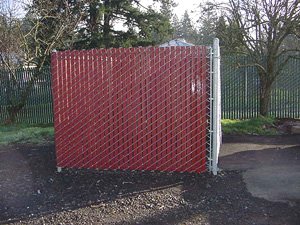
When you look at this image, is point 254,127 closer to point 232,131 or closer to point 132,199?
point 232,131

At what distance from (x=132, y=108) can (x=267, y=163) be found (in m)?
2.49

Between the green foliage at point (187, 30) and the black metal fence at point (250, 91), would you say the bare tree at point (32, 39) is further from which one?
the black metal fence at point (250, 91)

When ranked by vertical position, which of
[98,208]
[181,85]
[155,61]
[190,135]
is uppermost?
[155,61]

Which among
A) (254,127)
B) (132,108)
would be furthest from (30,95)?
(132,108)

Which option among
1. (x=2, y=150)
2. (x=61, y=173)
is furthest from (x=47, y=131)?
(x=61, y=173)

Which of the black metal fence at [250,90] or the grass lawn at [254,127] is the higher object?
the black metal fence at [250,90]

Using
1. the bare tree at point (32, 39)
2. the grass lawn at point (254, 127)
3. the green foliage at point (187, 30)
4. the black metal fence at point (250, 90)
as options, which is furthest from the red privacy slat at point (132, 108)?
the green foliage at point (187, 30)


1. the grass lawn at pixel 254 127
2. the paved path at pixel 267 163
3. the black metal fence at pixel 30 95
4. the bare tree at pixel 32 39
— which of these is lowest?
the paved path at pixel 267 163

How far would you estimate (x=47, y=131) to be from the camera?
10.2 metres

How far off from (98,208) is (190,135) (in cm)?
187

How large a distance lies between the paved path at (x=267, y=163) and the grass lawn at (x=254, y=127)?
61cm

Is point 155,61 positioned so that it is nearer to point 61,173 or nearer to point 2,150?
point 61,173

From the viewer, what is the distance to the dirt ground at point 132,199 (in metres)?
4.48

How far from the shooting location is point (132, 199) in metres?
5.06
